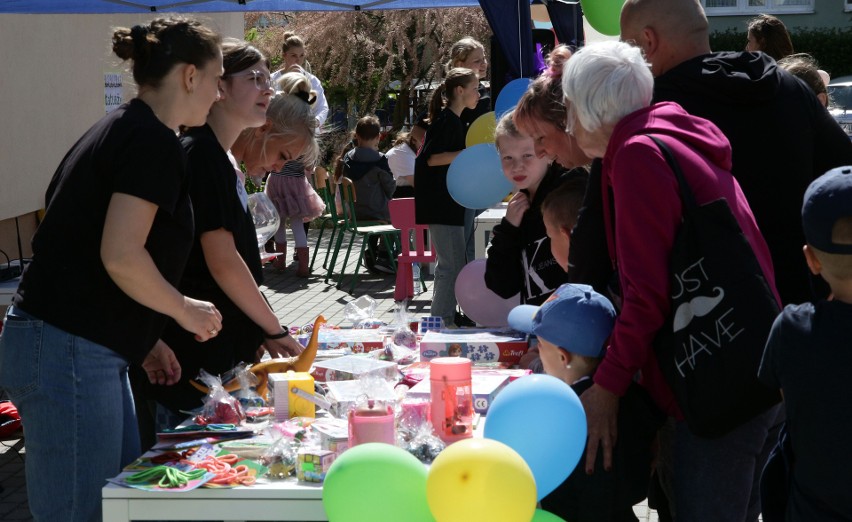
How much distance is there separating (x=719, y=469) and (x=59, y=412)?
1591mm

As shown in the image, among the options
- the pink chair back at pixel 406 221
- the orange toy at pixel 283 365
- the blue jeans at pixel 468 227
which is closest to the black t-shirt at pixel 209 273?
the orange toy at pixel 283 365

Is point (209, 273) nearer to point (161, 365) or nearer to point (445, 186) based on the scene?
point (161, 365)

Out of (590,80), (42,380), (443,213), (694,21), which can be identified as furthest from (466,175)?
(443,213)

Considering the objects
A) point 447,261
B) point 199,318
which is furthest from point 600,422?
point 447,261

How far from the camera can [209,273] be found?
3072 mm

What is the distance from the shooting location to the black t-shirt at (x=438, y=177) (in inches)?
277

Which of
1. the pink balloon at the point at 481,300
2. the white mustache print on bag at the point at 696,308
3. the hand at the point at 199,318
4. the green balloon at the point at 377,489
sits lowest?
the pink balloon at the point at 481,300

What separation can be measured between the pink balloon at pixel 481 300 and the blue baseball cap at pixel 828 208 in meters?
2.00

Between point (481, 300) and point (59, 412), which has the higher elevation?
point (59, 412)

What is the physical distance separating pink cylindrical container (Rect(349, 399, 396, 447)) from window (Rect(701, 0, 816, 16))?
26.6m

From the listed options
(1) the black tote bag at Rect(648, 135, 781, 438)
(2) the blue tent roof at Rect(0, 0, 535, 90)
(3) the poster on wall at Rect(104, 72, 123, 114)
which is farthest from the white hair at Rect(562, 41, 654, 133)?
(3) the poster on wall at Rect(104, 72, 123, 114)

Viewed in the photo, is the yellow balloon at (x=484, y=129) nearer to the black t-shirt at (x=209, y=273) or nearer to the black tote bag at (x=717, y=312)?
the black t-shirt at (x=209, y=273)

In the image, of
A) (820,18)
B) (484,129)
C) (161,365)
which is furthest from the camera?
(820,18)

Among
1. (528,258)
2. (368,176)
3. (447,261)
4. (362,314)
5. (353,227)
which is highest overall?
(528,258)
